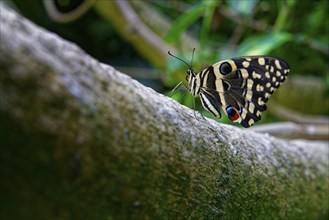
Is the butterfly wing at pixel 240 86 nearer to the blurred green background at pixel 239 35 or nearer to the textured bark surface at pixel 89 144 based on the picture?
the textured bark surface at pixel 89 144

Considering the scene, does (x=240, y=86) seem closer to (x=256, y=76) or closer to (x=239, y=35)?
(x=256, y=76)

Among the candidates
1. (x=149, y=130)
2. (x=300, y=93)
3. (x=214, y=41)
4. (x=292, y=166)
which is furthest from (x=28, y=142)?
(x=214, y=41)

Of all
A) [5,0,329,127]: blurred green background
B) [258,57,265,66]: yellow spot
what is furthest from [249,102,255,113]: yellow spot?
[5,0,329,127]: blurred green background

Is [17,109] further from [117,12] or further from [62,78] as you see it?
[117,12]

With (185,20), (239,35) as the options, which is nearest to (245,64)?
(185,20)

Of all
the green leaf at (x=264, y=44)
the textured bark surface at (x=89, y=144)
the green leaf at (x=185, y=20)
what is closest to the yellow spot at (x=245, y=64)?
the textured bark surface at (x=89, y=144)

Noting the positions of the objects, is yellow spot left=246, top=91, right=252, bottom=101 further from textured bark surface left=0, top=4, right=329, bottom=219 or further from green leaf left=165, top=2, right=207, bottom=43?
green leaf left=165, top=2, right=207, bottom=43

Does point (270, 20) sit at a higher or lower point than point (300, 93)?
higher
